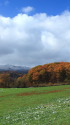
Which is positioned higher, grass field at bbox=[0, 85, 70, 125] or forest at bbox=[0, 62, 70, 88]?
forest at bbox=[0, 62, 70, 88]

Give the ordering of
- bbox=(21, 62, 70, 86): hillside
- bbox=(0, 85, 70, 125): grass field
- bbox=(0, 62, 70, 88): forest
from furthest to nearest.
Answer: bbox=(0, 62, 70, 88): forest
bbox=(21, 62, 70, 86): hillside
bbox=(0, 85, 70, 125): grass field

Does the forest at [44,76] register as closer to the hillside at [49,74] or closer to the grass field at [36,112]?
the hillside at [49,74]

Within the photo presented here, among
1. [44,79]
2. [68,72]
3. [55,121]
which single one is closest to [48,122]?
[55,121]

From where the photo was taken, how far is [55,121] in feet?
45.7

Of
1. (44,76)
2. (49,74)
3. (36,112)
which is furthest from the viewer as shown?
(44,76)

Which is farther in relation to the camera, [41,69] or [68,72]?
[41,69]

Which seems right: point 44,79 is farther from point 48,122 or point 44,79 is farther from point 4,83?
point 48,122

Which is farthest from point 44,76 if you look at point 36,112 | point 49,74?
point 36,112

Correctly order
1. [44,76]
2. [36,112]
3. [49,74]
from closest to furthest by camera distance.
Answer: [36,112] < [49,74] < [44,76]

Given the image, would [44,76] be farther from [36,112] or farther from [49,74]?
[36,112]

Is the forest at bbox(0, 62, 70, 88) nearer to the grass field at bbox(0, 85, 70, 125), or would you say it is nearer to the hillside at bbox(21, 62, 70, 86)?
the hillside at bbox(21, 62, 70, 86)

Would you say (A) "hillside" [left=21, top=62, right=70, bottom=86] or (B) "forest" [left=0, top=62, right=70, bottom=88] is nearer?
(A) "hillside" [left=21, top=62, right=70, bottom=86]

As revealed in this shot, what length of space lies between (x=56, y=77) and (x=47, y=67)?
1138 cm

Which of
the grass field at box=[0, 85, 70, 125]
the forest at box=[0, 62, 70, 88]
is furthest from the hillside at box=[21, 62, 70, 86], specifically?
the grass field at box=[0, 85, 70, 125]
